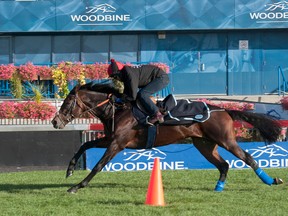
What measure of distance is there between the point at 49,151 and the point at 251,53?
12.7m

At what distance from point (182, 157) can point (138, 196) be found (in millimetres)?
5684

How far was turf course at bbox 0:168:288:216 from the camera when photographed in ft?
30.9

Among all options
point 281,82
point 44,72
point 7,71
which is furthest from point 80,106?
point 281,82

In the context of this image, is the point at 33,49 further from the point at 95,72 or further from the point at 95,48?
the point at 95,72

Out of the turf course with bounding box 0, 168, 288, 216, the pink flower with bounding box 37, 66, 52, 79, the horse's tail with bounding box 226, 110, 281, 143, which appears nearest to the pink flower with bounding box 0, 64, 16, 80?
the pink flower with bounding box 37, 66, 52, 79

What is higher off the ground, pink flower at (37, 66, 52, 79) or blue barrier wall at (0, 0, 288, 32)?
blue barrier wall at (0, 0, 288, 32)

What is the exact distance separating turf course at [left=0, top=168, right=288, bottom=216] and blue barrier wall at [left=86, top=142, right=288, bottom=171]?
1711 mm

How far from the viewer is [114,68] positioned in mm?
11438

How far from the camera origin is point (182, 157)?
53.9 ft

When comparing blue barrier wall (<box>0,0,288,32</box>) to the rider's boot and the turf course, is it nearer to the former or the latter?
the turf course

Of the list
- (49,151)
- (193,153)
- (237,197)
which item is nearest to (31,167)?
(49,151)

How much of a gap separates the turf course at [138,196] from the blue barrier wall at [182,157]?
1.71 m

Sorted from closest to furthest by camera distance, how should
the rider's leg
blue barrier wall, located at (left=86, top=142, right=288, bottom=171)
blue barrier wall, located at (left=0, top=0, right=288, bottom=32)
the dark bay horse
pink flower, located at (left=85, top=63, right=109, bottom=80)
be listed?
1. the rider's leg
2. the dark bay horse
3. blue barrier wall, located at (left=86, top=142, right=288, bottom=171)
4. pink flower, located at (left=85, top=63, right=109, bottom=80)
5. blue barrier wall, located at (left=0, top=0, right=288, bottom=32)

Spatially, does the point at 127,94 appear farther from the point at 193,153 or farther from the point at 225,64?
the point at 225,64
